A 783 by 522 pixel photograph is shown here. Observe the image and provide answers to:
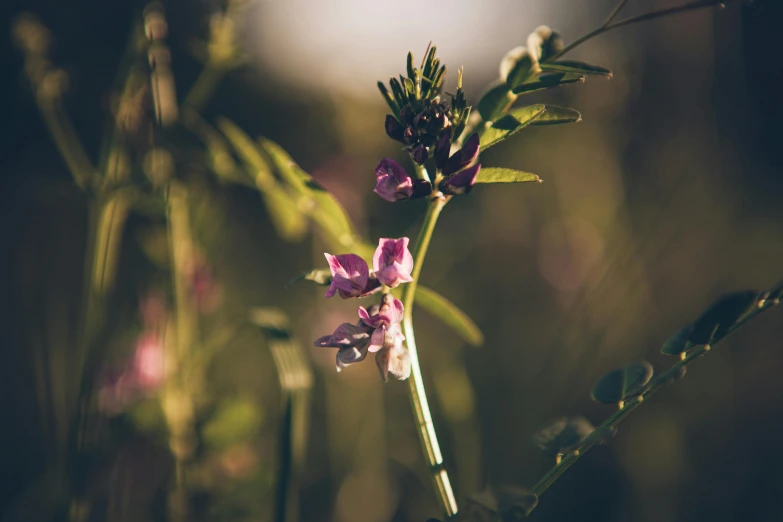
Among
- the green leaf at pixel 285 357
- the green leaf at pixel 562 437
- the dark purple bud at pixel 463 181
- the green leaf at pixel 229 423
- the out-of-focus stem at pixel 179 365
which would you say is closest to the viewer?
the dark purple bud at pixel 463 181

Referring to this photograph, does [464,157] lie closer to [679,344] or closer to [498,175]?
[498,175]

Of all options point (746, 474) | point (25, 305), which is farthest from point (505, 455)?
point (25, 305)

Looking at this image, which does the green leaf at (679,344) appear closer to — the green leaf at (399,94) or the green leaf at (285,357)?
the green leaf at (399,94)

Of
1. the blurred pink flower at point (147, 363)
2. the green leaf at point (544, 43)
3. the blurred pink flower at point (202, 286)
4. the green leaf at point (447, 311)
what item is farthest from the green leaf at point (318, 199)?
the blurred pink flower at point (147, 363)

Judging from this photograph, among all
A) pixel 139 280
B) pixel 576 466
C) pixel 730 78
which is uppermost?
pixel 730 78

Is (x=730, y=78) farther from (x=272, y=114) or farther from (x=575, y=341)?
(x=272, y=114)

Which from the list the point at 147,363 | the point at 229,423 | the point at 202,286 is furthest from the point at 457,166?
the point at 147,363
